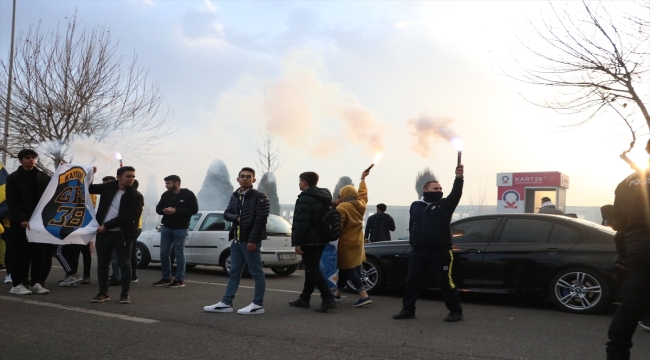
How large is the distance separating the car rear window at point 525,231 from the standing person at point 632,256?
3.80 m

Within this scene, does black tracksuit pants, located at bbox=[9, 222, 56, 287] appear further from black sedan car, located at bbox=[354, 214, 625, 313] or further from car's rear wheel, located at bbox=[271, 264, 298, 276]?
car's rear wheel, located at bbox=[271, 264, 298, 276]

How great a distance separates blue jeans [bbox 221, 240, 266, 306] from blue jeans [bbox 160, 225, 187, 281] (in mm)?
2872

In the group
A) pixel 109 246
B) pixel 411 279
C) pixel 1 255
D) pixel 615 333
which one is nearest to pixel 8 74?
pixel 1 255

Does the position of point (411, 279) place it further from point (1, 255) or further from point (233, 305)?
point (1, 255)

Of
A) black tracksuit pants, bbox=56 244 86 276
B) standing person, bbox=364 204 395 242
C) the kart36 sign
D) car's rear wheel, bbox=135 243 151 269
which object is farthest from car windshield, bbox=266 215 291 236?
the kart36 sign

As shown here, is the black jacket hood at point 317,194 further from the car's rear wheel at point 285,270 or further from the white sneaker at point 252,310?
the car's rear wheel at point 285,270

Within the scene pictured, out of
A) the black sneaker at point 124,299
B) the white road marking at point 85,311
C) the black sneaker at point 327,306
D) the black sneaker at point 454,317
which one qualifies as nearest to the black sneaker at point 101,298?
the black sneaker at point 124,299

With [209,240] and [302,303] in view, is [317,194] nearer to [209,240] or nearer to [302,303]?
[302,303]

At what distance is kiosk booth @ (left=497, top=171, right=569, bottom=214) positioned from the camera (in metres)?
17.1

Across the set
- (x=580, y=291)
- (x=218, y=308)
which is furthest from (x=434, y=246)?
(x=218, y=308)

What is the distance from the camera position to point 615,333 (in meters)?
4.34

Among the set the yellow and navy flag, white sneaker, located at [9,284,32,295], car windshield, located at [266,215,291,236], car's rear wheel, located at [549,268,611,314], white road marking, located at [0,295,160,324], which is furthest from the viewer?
car windshield, located at [266,215,291,236]

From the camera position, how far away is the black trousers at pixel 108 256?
7758mm

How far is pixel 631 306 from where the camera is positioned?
4.32m
